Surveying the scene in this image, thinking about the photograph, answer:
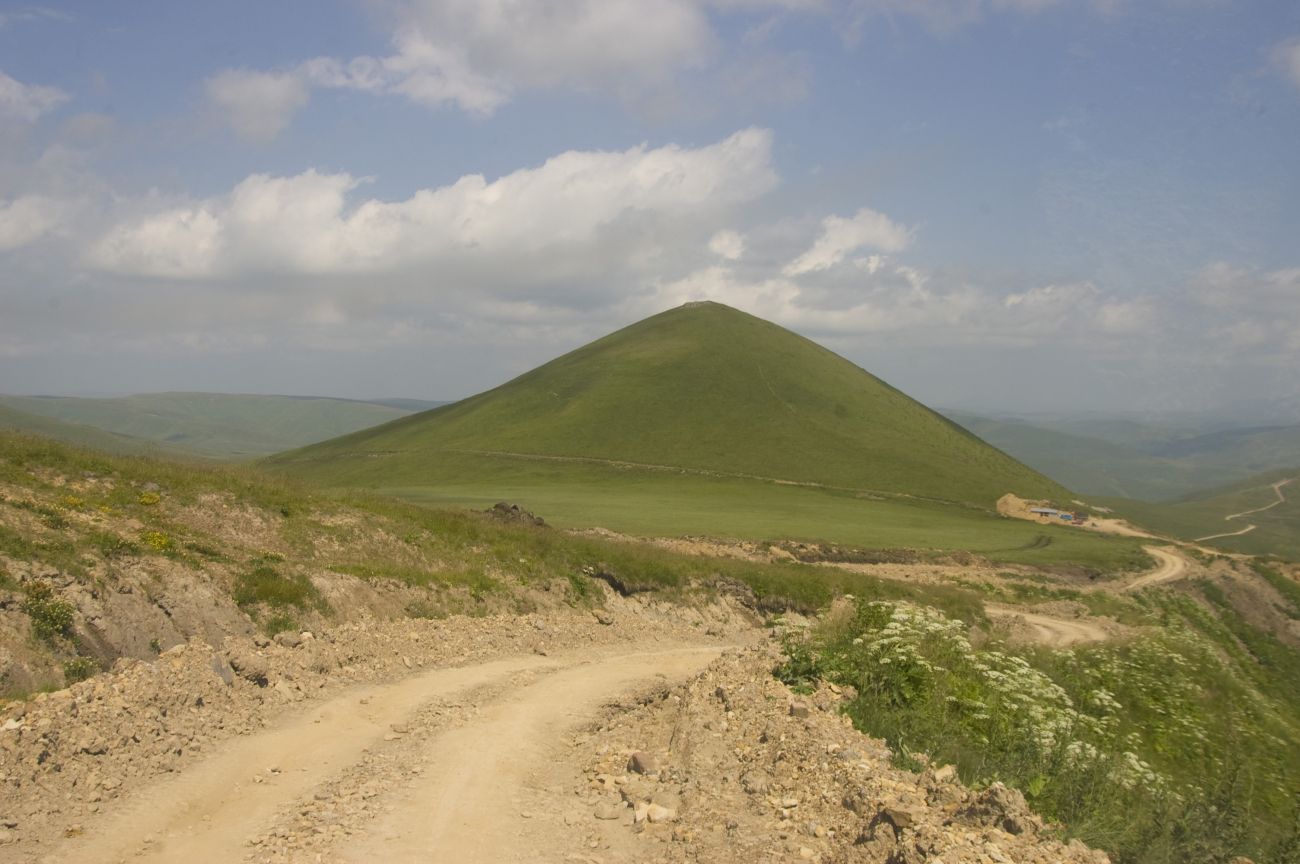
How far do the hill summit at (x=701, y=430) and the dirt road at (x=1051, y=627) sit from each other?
65.4 metres

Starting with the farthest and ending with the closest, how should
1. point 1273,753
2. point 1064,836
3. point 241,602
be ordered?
1. point 1273,753
2. point 241,602
3. point 1064,836

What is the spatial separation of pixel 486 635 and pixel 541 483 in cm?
7950

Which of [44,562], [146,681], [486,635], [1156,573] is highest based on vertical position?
[44,562]

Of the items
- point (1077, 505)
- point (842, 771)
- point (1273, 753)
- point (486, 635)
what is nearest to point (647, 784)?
point (842, 771)

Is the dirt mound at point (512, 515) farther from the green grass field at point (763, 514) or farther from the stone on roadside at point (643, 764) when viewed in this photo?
the stone on roadside at point (643, 764)

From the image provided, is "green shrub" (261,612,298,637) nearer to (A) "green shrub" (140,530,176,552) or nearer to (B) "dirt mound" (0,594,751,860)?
(B) "dirt mound" (0,594,751,860)

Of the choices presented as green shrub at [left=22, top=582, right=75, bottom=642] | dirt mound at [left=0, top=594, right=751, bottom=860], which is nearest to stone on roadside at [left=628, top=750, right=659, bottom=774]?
dirt mound at [left=0, top=594, right=751, bottom=860]

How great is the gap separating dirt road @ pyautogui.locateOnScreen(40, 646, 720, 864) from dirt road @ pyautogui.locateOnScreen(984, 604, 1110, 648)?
2513cm

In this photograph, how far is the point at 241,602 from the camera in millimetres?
18562

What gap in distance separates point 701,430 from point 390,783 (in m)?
120

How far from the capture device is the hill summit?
114 metres

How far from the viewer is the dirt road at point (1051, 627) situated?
112 feet

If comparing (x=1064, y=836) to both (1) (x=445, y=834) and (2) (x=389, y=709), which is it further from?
(2) (x=389, y=709)

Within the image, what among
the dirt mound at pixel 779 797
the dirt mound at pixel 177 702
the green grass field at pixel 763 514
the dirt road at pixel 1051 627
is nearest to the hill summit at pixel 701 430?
the green grass field at pixel 763 514
